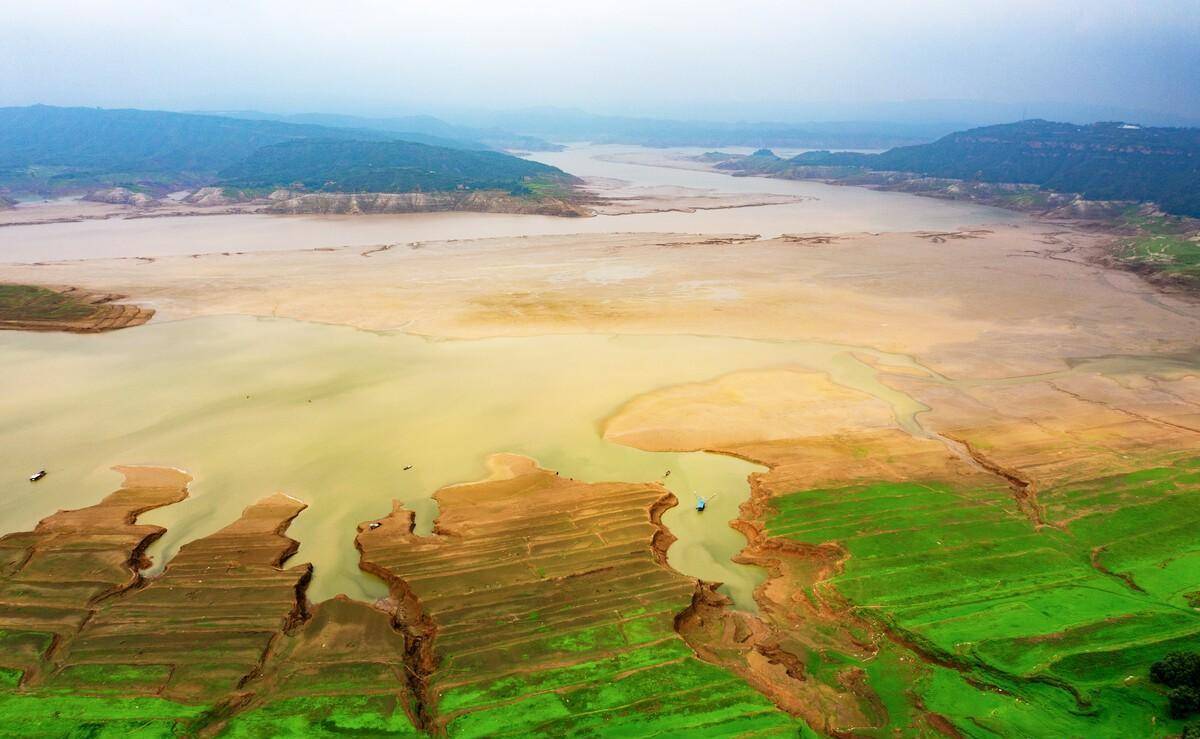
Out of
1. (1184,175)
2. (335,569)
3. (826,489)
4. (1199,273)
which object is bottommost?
(335,569)

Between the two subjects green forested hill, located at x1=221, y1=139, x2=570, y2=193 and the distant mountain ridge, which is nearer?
green forested hill, located at x1=221, y1=139, x2=570, y2=193

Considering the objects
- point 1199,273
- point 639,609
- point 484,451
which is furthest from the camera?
point 1199,273

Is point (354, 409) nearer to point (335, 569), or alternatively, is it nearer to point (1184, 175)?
point (335, 569)

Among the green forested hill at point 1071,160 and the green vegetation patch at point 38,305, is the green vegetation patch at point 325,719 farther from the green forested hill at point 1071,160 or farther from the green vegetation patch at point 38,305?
the green forested hill at point 1071,160

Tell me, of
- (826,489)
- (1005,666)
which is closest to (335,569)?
(826,489)

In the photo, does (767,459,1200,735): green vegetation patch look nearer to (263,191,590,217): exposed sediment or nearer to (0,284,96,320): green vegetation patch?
(0,284,96,320): green vegetation patch

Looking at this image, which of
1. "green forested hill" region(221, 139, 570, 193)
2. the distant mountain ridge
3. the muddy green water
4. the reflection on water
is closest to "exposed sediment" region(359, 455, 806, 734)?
the muddy green water
